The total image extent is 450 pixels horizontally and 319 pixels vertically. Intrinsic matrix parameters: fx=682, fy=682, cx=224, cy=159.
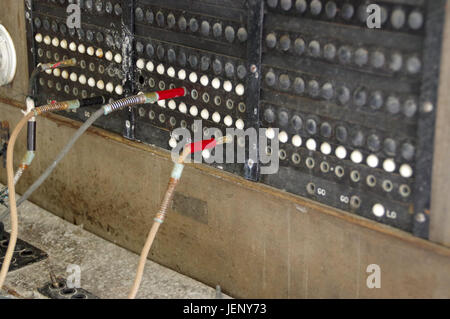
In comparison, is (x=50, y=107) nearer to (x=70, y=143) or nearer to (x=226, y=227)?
(x=70, y=143)

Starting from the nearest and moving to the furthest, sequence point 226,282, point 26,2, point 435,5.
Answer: point 435,5, point 226,282, point 26,2

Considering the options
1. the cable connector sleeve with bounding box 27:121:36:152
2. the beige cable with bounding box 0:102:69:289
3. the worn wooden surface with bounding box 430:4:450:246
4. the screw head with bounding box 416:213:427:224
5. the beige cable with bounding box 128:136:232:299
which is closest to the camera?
the worn wooden surface with bounding box 430:4:450:246

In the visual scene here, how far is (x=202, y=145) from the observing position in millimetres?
1692

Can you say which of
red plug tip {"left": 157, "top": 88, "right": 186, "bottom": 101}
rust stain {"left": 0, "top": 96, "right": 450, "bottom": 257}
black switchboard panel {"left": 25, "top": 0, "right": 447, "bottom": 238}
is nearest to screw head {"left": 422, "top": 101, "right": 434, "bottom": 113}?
black switchboard panel {"left": 25, "top": 0, "right": 447, "bottom": 238}

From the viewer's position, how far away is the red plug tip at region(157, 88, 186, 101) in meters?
1.82

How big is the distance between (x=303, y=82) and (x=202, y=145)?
1.03 feet

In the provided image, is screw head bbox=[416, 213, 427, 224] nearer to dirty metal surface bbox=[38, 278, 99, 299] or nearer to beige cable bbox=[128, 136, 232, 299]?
beige cable bbox=[128, 136, 232, 299]

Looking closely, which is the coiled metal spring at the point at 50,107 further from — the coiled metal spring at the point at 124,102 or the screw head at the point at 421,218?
the screw head at the point at 421,218

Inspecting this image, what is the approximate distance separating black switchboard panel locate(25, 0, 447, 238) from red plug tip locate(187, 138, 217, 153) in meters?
0.06

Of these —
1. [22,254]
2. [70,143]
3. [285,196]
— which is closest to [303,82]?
[285,196]

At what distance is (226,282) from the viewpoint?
1.86 metres
